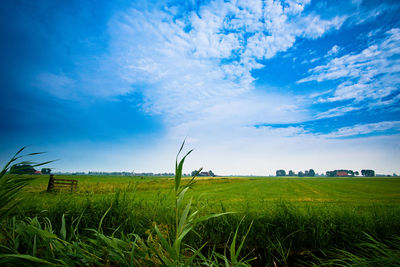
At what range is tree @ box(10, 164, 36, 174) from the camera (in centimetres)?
174

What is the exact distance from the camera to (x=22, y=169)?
1812 millimetres

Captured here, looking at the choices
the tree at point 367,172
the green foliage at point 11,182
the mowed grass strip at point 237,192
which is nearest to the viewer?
the green foliage at point 11,182

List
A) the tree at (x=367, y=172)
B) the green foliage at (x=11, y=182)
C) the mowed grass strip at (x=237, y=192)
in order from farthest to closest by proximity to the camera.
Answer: the tree at (x=367, y=172) < the mowed grass strip at (x=237, y=192) < the green foliage at (x=11, y=182)

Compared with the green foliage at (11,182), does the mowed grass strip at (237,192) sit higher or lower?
lower

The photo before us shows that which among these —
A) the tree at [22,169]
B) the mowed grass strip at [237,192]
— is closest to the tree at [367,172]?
the mowed grass strip at [237,192]

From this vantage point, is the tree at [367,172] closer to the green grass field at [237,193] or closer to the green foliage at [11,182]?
the green grass field at [237,193]

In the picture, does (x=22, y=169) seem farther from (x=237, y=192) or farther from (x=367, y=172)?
(x=367, y=172)

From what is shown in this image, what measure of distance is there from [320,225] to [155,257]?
3.71m

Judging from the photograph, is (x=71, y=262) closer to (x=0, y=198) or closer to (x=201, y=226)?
(x=0, y=198)

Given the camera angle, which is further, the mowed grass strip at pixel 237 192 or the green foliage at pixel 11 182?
the mowed grass strip at pixel 237 192

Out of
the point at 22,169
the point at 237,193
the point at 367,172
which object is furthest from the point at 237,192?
the point at 367,172

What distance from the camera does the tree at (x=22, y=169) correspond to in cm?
174

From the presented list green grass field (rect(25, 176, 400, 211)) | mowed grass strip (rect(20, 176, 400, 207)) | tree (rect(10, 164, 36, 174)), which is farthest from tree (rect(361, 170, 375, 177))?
tree (rect(10, 164, 36, 174))

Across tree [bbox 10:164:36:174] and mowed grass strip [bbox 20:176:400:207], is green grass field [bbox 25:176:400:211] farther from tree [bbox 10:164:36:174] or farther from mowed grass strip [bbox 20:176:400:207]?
tree [bbox 10:164:36:174]
